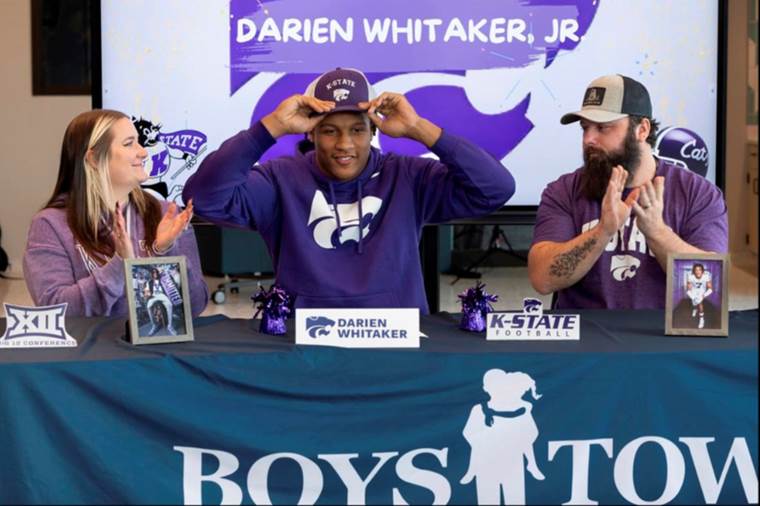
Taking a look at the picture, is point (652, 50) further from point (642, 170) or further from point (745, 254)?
point (745, 254)

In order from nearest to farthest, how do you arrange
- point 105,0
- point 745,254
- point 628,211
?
point 628,211, point 105,0, point 745,254

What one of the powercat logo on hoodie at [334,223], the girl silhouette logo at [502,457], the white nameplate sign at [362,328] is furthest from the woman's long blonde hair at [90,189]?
the girl silhouette logo at [502,457]

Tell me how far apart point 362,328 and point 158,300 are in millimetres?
442

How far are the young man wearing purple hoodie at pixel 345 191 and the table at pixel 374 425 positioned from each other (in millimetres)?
593

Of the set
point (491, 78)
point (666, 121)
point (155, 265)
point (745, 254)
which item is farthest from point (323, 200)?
point (745, 254)

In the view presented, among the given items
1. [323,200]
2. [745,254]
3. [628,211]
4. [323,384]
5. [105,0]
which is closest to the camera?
[323,384]

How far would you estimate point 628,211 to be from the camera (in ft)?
9.36

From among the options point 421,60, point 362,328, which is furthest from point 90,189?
point 421,60

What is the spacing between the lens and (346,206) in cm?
308

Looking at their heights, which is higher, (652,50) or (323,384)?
(652,50)

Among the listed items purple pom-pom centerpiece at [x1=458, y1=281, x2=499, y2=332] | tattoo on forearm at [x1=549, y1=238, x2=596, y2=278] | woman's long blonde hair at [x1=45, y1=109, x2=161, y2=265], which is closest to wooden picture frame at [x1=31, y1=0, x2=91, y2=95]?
woman's long blonde hair at [x1=45, y1=109, x2=161, y2=265]

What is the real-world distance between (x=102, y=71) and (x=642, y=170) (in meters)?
2.06

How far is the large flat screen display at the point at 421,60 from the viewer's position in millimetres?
4262

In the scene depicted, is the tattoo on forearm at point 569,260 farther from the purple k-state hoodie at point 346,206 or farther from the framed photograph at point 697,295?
the framed photograph at point 697,295
